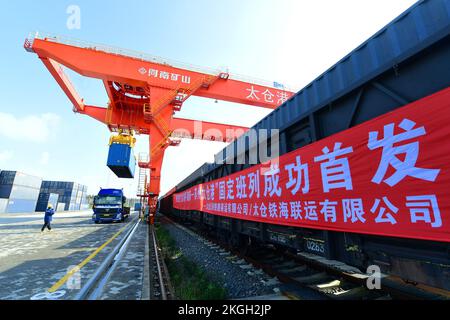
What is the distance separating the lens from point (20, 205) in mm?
40281

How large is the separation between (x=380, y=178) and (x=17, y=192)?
5434 centimetres

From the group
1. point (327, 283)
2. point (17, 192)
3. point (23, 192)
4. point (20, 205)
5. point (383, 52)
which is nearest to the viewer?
point (383, 52)

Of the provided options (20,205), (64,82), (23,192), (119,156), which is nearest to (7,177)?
(23,192)

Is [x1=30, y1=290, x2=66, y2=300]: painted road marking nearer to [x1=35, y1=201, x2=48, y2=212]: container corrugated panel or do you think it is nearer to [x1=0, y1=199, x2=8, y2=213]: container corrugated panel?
[x1=0, y1=199, x2=8, y2=213]: container corrugated panel

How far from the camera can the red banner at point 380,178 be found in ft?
7.01

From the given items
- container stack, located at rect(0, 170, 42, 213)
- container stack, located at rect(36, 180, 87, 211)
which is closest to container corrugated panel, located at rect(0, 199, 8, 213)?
container stack, located at rect(0, 170, 42, 213)

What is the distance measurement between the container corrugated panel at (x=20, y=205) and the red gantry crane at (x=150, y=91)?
3387 cm

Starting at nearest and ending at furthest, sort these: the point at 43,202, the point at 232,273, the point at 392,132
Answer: the point at 392,132 < the point at 232,273 < the point at 43,202

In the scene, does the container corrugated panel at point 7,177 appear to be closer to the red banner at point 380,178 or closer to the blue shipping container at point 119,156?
the blue shipping container at point 119,156

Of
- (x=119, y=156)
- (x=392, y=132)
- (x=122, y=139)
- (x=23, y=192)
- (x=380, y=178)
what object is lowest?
(x=380, y=178)

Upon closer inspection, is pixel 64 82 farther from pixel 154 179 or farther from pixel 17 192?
pixel 17 192

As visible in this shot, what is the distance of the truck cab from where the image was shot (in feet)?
57.9

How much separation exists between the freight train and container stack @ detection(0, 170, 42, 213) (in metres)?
50.0
